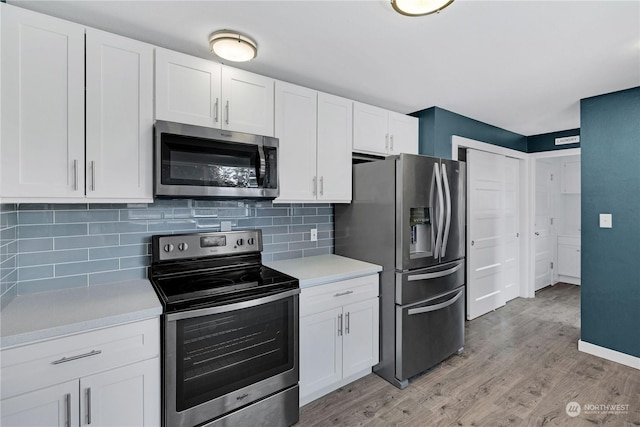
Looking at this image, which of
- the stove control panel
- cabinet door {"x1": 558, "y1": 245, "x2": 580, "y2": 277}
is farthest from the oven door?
cabinet door {"x1": 558, "y1": 245, "x2": 580, "y2": 277}

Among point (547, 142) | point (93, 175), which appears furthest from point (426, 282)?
point (547, 142)

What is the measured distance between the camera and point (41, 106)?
1513mm

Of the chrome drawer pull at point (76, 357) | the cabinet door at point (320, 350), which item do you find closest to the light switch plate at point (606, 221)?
the cabinet door at point (320, 350)

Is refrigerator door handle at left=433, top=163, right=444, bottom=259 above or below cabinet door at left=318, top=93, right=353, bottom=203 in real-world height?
below

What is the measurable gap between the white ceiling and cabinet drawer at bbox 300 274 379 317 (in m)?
1.59

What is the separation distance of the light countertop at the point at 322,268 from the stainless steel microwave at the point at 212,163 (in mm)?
593

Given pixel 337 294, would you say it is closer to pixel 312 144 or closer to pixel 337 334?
pixel 337 334

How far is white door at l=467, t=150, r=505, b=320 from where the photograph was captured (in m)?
3.74

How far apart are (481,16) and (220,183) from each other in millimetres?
1770

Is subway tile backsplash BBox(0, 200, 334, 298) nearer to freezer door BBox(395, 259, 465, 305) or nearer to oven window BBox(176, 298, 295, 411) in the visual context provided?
oven window BBox(176, 298, 295, 411)

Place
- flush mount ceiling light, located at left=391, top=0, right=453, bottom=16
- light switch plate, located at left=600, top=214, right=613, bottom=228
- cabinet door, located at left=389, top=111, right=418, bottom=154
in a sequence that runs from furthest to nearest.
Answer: cabinet door, located at left=389, top=111, right=418, bottom=154 → light switch plate, located at left=600, top=214, right=613, bottom=228 → flush mount ceiling light, located at left=391, top=0, right=453, bottom=16

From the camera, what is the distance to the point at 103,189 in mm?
1678

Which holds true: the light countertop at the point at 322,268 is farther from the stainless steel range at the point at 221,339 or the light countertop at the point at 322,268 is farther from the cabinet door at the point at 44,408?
the cabinet door at the point at 44,408

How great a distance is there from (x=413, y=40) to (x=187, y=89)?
4.68 ft
